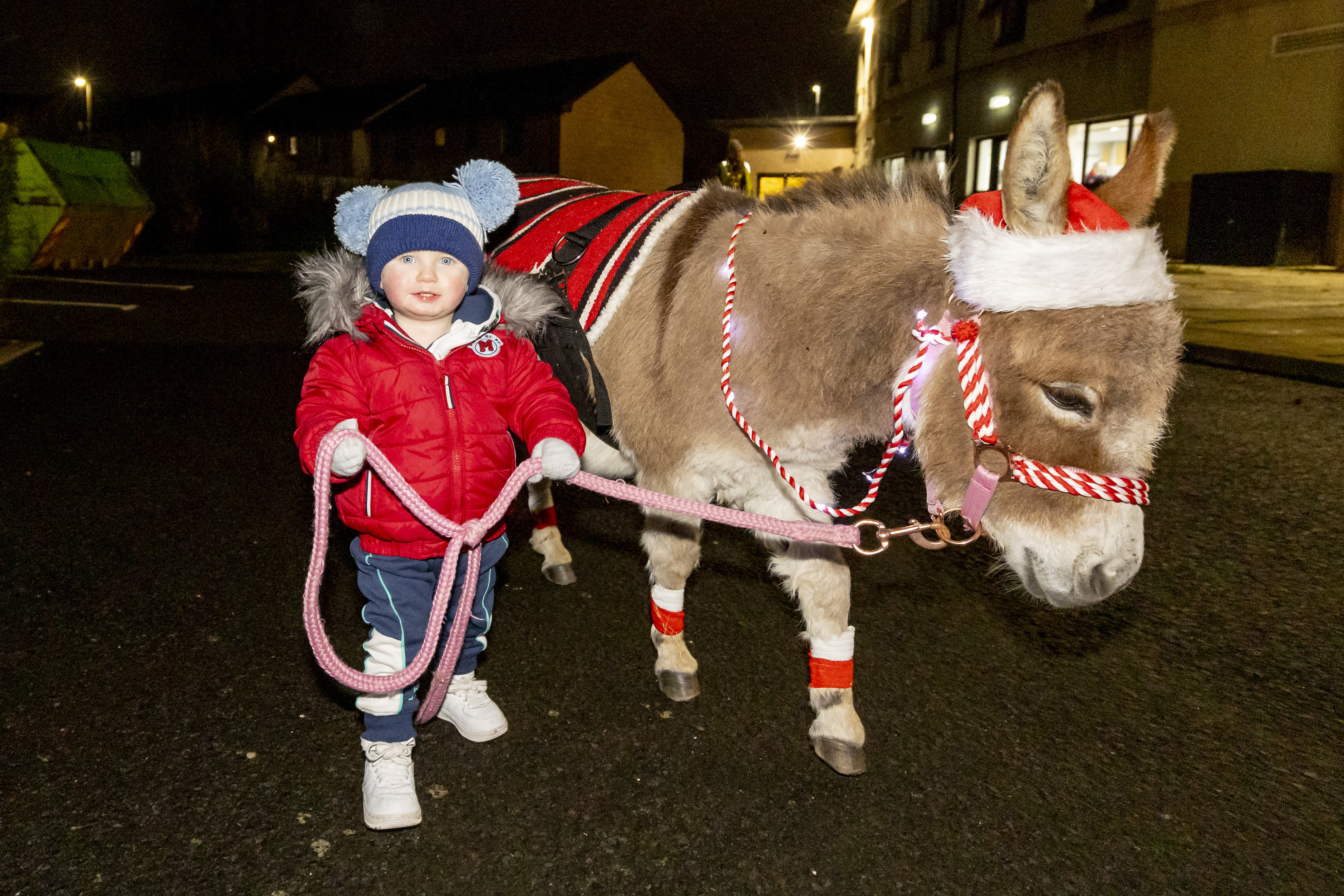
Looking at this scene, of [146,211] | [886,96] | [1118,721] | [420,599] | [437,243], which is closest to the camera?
[437,243]

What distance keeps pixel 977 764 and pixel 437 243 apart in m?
2.13

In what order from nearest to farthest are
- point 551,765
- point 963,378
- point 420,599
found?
point 963,378
point 420,599
point 551,765

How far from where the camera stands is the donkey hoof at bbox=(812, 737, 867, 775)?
264 cm

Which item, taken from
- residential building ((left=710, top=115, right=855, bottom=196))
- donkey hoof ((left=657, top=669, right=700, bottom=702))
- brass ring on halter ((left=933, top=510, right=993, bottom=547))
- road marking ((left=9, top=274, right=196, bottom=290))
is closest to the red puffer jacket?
brass ring on halter ((left=933, top=510, right=993, bottom=547))

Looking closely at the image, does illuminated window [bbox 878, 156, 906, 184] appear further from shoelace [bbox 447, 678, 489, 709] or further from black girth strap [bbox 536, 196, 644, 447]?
shoelace [bbox 447, 678, 489, 709]

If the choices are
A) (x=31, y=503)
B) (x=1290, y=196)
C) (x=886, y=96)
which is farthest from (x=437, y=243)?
(x=886, y=96)

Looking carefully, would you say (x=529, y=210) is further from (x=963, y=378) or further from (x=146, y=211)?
(x=146, y=211)

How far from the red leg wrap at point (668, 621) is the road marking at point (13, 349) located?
318 inches

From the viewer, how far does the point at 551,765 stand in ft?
8.77

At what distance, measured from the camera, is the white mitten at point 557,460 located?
6.75ft

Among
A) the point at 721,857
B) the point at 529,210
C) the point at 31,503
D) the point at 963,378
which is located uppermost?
the point at 529,210

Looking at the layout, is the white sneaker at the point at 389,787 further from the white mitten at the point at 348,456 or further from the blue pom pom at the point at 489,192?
the blue pom pom at the point at 489,192

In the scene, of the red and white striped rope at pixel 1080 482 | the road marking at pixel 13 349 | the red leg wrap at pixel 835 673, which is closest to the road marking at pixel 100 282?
the road marking at pixel 13 349

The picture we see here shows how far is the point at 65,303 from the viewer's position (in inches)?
517
